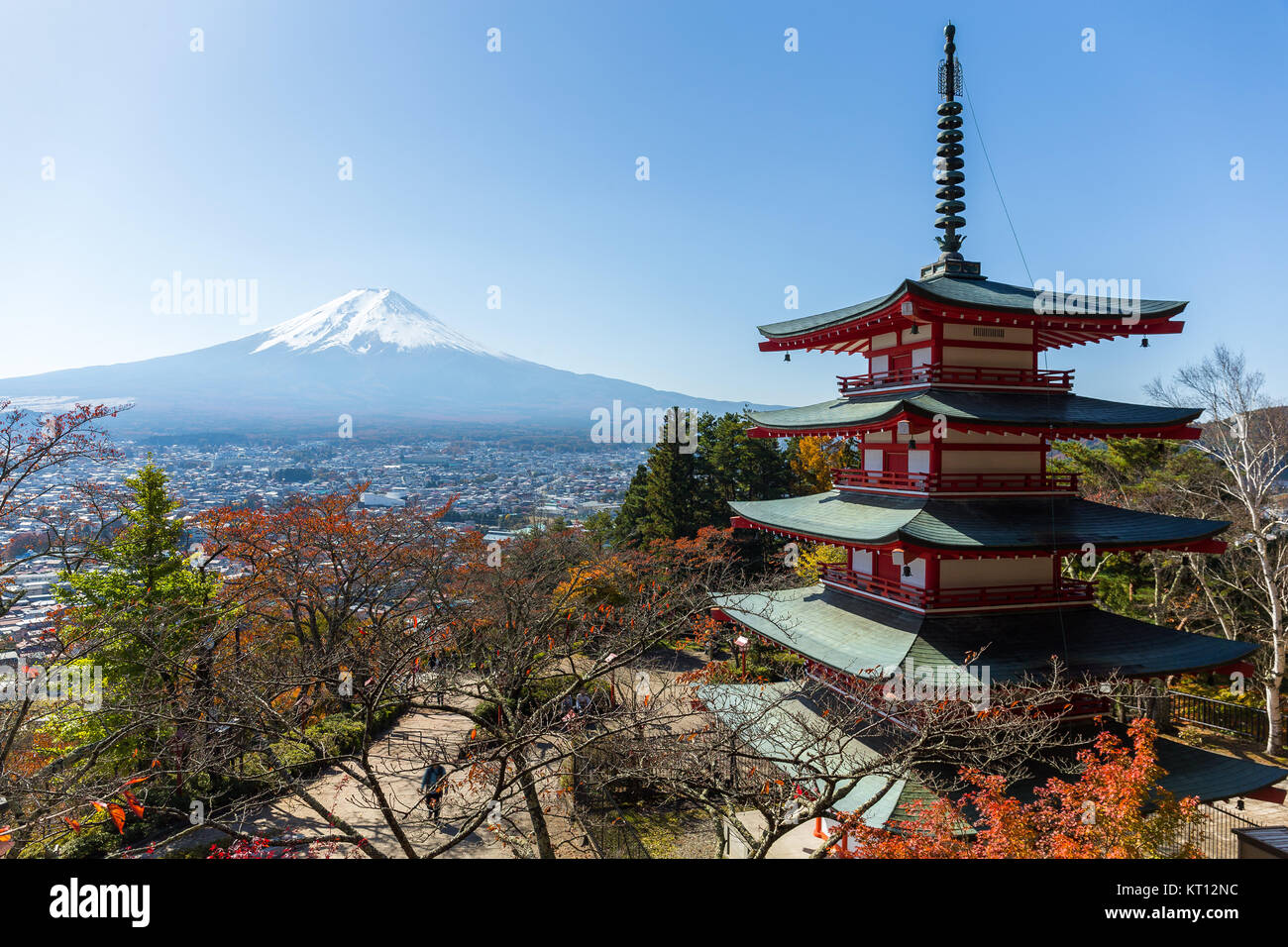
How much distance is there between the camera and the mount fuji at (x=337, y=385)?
55875mm

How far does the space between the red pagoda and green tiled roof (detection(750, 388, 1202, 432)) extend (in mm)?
35

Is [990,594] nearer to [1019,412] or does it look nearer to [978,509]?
[978,509]

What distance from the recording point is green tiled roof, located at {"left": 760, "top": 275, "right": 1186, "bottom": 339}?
29.8 ft

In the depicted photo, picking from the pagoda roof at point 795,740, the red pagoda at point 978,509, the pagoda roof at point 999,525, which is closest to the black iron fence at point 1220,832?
the red pagoda at point 978,509

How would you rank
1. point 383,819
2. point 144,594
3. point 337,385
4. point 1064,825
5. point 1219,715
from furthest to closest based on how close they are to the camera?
point 337,385, point 1219,715, point 144,594, point 383,819, point 1064,825

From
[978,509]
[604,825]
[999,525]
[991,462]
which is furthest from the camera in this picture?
[604,825]

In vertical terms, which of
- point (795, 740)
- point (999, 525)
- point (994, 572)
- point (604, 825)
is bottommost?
point (604, 825)

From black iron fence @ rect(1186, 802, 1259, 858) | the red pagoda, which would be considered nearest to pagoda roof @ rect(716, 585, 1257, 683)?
the red pagoda

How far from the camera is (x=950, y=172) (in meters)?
11.1

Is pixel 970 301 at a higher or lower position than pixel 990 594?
higher

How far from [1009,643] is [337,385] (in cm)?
9007

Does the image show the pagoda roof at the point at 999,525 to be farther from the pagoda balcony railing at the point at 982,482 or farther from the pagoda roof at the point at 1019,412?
the pagoda roof at the point at 1019,412

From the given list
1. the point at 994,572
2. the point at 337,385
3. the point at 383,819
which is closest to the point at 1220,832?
the point at 994,572
